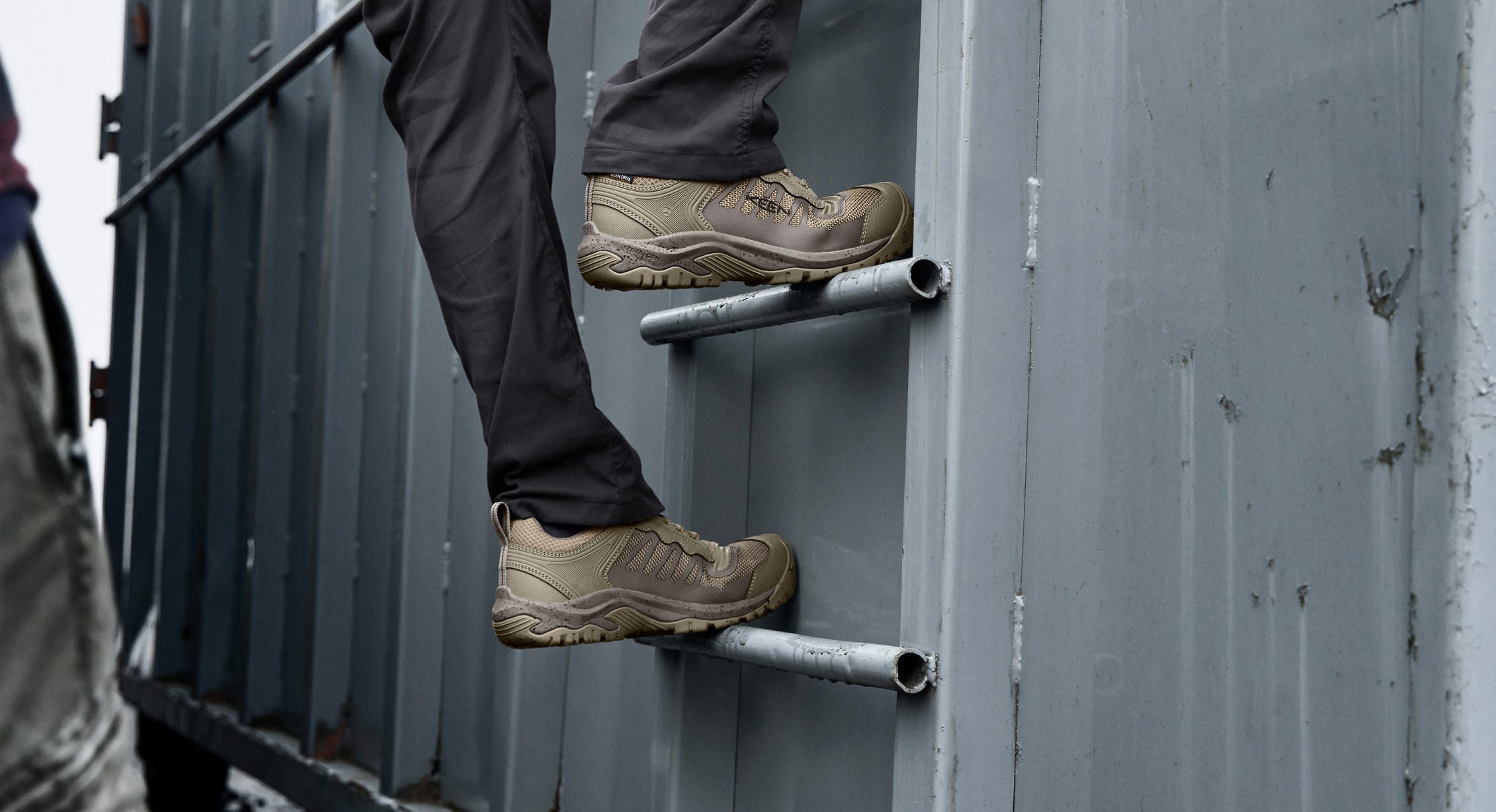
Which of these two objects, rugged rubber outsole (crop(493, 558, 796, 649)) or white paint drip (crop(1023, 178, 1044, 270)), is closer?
Result: white paint drip (crop(1023, 178, 1044, 270))

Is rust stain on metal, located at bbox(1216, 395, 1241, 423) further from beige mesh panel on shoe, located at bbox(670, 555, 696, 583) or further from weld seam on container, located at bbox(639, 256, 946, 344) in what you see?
beige mesh panel on shoe, located at bbox(670, 555, 696, 583)

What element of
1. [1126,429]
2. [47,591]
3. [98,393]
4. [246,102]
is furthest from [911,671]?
[98,393]

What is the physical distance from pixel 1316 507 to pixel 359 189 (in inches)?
124

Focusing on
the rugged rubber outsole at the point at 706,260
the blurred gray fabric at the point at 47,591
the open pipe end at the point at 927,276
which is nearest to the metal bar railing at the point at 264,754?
the rugged rubber outsole at the point at 706,260

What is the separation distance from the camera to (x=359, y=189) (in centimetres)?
406

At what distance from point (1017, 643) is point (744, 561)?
18.8 inches

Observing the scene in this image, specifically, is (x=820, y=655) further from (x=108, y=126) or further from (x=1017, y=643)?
(x=108, y=126)

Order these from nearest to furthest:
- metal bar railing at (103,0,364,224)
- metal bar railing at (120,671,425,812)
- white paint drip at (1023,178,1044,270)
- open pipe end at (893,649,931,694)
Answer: open pipe end at (893,649,931,694)
white paint drip at (1023,178,1044,270)
metal bar railing at (120,671,425,812)
metal bar railing at (103,0,364,224)

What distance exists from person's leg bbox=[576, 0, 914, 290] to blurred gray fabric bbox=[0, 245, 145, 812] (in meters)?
1.03

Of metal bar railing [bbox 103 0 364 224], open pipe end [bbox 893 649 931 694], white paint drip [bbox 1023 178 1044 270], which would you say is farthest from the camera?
metal bar railing [bbox 103 0 364 224]

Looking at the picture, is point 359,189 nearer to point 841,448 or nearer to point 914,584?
point 841,448

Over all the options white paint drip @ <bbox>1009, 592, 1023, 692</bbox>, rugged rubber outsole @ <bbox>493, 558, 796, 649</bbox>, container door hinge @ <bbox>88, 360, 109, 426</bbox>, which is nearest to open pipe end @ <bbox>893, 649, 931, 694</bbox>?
white paint drip @ <bbox>1009, 592, 1023, 692</bbox>

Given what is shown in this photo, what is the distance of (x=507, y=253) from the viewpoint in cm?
181

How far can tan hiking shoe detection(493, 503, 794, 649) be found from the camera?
1763mm
